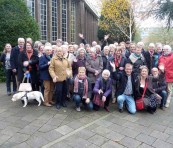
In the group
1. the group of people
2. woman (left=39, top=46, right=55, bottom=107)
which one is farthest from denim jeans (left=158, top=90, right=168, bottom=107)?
woman (left=39, top=46, right=55, bottom=107)

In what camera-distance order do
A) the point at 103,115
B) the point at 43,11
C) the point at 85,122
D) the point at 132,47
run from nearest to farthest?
the point at 85,122, the point at 103,115, the point at 132,47, the point at 43,11

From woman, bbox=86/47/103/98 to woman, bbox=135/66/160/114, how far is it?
1.18 m

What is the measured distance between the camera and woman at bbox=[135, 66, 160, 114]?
609cm

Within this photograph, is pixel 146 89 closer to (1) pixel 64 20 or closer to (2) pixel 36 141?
(2) pixel 36 141

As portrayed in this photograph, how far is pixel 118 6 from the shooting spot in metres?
22.3

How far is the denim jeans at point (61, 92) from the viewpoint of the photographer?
6289mm

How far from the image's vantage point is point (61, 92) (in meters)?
6.37

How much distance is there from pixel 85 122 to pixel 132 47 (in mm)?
3191

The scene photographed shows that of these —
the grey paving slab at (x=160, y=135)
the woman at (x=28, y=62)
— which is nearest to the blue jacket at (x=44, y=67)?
the woman at (x=28, y=62)

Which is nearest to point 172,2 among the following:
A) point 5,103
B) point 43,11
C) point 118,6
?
point 118,6

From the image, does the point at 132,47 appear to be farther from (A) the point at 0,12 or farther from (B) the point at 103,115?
(A) the point at 0,12

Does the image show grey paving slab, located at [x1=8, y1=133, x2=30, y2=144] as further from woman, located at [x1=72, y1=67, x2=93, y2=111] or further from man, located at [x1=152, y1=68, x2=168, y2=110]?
man, located at [x1=152, y1=68, x2=168, y2=110]

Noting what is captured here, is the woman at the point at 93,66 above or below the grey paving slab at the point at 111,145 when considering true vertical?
above

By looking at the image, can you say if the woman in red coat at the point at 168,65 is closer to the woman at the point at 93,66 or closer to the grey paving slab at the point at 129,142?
the woman at the point at 93,66
